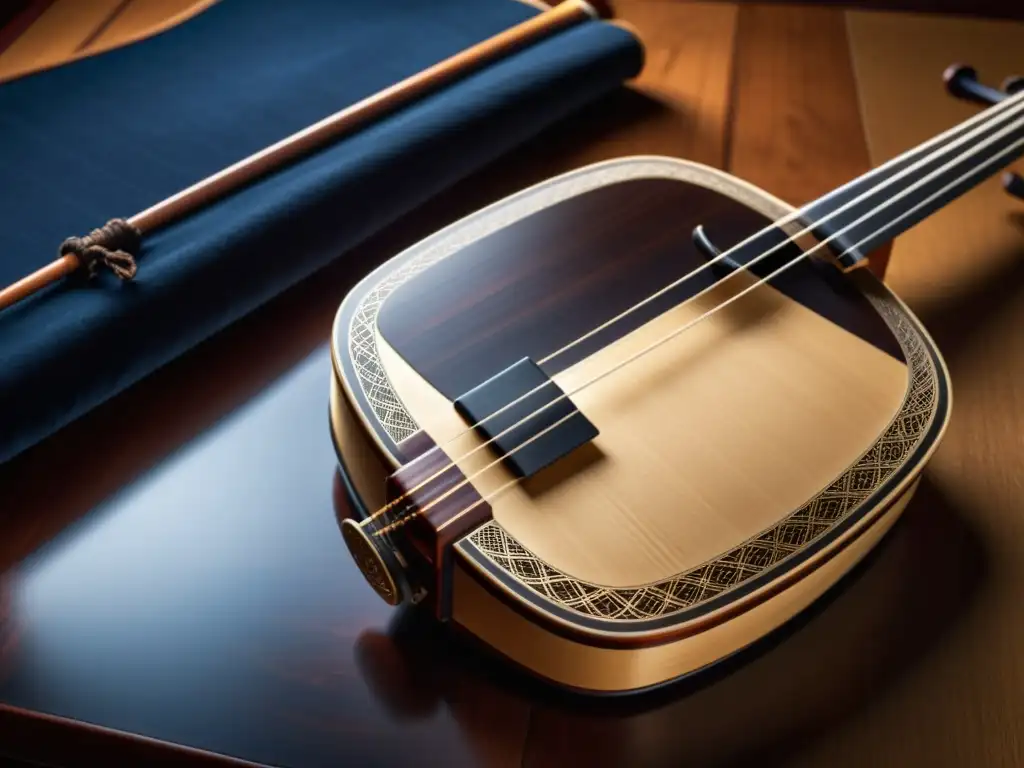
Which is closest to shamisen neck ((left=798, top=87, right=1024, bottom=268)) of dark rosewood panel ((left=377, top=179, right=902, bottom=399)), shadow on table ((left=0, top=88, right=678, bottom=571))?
dark rosewood panel ((left=377, top=179, right=902, bottom=399))

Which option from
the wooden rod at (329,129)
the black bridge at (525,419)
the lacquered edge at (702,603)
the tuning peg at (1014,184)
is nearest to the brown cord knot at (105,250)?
the wooden rod at (329,129)

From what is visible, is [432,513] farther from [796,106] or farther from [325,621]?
[796,106]

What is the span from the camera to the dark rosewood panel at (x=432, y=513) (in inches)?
19.6

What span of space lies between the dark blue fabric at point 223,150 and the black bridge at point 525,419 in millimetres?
285

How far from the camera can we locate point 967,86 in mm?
952

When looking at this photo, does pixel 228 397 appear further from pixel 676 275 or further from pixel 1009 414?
pixel 1009 414

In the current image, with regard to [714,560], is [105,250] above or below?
above

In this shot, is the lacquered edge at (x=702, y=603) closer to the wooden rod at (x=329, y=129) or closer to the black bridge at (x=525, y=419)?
the black bridge at (x=525, y=419)

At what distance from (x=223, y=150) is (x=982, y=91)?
2.51 ft

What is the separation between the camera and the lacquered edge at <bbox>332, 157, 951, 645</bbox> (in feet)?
1.61

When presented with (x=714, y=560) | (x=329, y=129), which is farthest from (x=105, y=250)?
(x=714, y=560)

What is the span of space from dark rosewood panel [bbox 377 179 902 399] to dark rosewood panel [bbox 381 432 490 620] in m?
0.08

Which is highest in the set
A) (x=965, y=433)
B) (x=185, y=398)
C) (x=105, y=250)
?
(x=105, y=250)

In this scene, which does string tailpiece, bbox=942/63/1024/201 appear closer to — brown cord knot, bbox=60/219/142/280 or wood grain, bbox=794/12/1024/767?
wood grain, bbox=794/12/1024/767
